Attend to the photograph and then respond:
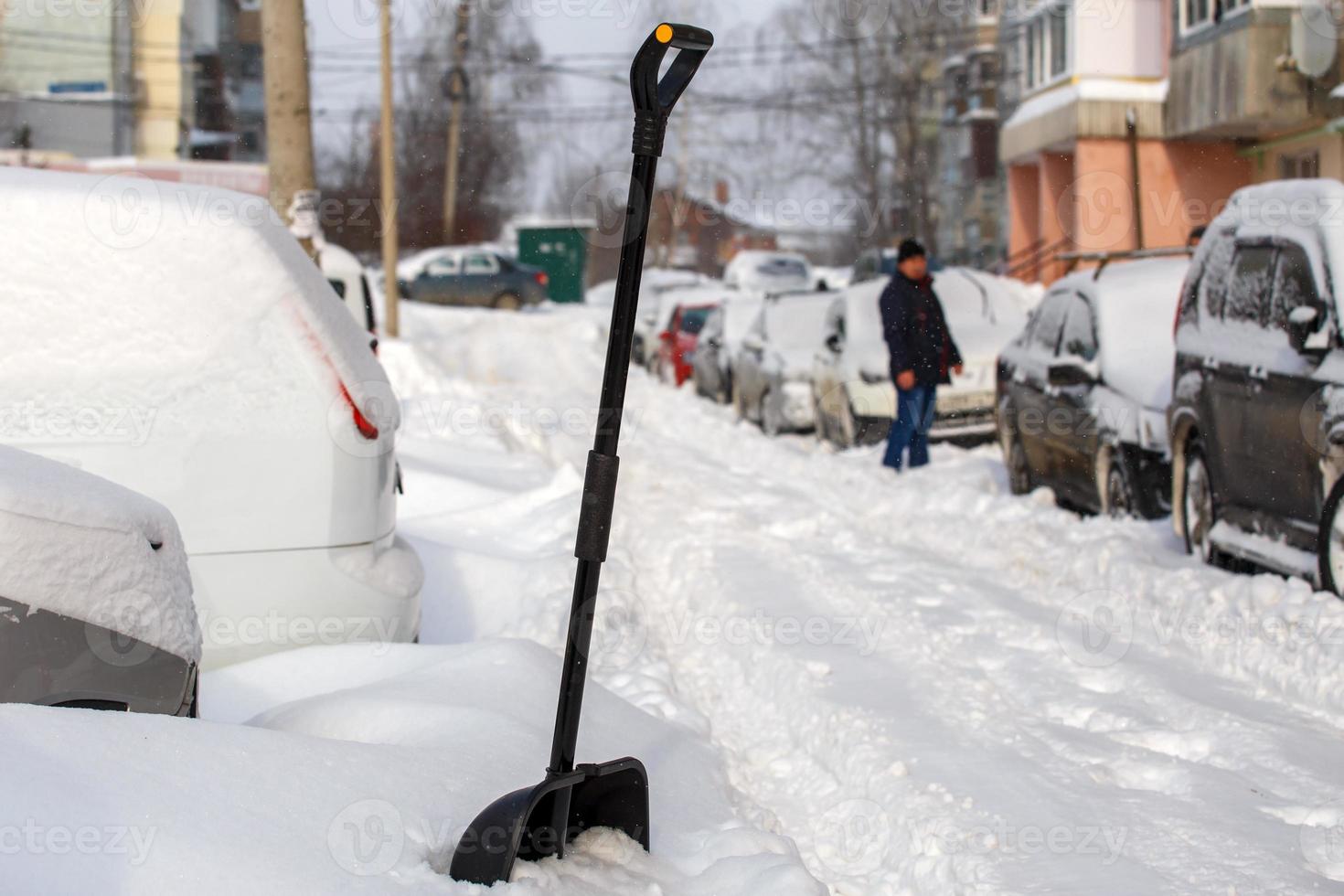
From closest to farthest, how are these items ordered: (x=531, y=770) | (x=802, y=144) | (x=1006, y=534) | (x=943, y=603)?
1. (x=531, y=770)
2. (x=943, y=603)
3. (x=1006, y=534)
4. (x=802, y=144)

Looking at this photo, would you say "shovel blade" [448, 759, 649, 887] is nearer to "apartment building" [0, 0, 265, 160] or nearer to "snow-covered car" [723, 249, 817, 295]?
"snow-covered car" [723, 249, 817, 295]

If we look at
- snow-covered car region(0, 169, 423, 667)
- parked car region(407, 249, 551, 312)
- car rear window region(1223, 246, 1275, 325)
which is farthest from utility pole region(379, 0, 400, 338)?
snow-covered car region(0, 169, 423, 667)

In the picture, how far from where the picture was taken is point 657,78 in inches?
121

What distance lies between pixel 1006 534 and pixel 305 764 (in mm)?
6492

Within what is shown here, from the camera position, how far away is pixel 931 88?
162ft

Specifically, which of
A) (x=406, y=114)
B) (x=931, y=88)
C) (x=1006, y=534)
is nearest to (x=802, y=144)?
(x=931, y=88)

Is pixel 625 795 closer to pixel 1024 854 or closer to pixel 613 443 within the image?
pixel 613 443

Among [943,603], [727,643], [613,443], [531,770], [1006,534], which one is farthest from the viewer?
[1006,534]

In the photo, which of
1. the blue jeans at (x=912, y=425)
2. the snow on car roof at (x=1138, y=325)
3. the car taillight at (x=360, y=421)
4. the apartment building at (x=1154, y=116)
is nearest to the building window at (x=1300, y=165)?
the apartment building at (x=1154, y=116)

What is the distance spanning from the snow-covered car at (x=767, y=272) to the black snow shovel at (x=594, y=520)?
112 feet

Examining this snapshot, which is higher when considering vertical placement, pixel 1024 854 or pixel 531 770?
pixel 531 770

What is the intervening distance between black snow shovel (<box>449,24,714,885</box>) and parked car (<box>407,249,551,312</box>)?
39.5 meters

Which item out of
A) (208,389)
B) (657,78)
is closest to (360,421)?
(208,389)

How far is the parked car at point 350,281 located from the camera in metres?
15.2
